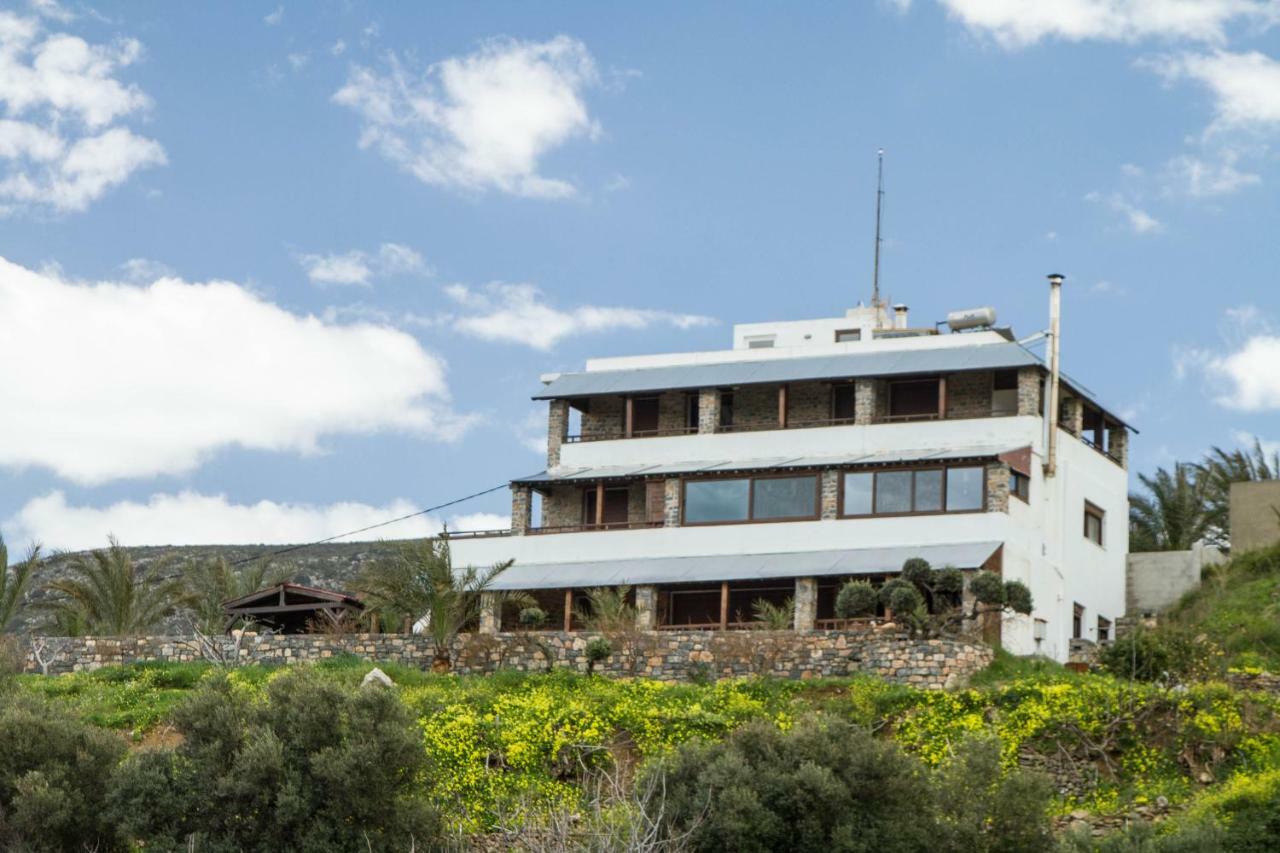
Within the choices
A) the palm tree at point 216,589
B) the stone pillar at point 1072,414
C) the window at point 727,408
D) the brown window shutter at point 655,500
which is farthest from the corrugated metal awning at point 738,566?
the palm tree at point 216,589

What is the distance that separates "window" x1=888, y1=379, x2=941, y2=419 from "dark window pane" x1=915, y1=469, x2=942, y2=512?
2.78 metres

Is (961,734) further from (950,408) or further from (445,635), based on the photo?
(950,408)

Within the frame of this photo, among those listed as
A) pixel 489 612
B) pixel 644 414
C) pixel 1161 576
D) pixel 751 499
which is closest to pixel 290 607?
pixel 489 612

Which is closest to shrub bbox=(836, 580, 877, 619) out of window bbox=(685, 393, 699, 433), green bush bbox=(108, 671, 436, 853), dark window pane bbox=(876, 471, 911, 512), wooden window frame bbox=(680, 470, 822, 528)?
dark window pane bbox=(876, 471, 911, 512)

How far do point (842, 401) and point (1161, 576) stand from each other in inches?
343

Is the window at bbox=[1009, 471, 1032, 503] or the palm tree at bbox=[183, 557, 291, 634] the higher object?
the window at bbox=[1009, 471, 1032, 503]

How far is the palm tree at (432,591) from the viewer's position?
140ft

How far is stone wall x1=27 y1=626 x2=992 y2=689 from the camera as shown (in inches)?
1543

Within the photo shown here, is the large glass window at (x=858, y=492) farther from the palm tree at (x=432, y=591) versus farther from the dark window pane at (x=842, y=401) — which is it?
the palm tree at (x=432, y=591)

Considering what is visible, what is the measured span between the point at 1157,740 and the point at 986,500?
1396 cm

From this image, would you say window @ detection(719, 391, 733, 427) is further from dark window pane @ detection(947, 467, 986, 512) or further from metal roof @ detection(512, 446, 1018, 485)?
dark window pane @ detection(947, 467, 986, 512)

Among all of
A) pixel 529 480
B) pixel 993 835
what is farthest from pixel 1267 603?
pixel 993 835

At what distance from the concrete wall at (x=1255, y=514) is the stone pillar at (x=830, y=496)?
1007cm

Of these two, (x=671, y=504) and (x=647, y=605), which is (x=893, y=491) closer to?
(x=671, y=504)
